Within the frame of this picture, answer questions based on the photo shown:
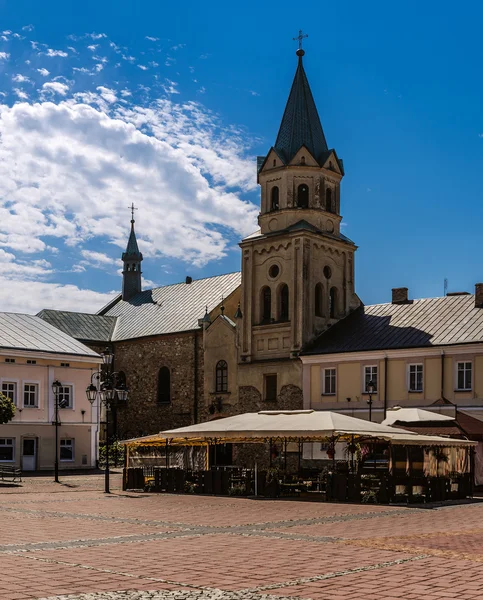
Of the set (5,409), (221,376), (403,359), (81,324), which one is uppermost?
(81,324)

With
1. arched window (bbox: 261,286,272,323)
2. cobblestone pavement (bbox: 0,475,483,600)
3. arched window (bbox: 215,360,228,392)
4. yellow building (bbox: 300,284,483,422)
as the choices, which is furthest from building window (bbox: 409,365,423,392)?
cobblestone pavement (bbox: 0,475,483,600)

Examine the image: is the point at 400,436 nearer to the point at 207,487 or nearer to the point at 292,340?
the point at 207,487

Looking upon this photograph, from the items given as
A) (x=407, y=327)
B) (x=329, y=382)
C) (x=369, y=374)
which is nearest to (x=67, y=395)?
(x=329, y=382)

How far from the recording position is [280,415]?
1084 inches

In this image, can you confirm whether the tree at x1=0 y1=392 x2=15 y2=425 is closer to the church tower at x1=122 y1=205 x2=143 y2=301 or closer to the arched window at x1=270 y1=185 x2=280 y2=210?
the arched window at x1=270 y1=185 x2=280 y2=210

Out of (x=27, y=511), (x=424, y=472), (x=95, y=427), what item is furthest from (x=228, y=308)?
(x=27, y=511)

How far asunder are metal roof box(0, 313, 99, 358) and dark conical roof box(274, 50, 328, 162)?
1552 cm

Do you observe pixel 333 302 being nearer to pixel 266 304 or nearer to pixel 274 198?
pixel 266 304

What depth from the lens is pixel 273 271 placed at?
48656 millimetres

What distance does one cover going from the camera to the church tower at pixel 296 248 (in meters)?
47.0

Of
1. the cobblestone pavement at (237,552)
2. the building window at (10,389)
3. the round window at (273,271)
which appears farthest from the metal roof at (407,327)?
the cobblestone pavement at (237,552)

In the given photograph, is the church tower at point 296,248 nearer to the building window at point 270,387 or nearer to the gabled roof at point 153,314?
the building window at point 270,387

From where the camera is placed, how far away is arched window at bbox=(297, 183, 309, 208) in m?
48.7

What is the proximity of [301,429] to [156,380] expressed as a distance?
105 ft
